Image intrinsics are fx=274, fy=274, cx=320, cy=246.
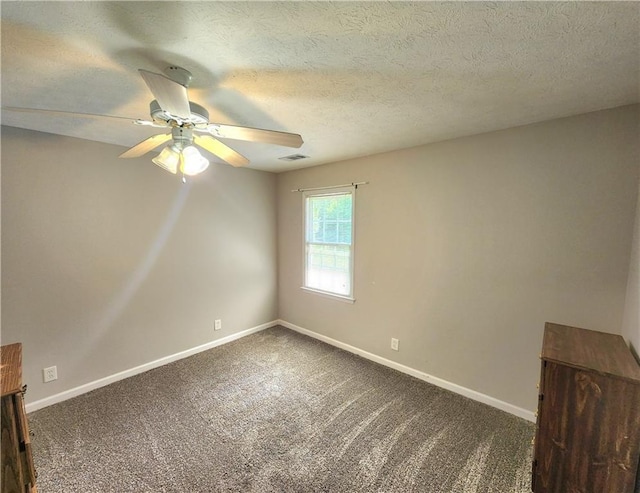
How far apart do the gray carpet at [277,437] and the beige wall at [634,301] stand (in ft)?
3.25

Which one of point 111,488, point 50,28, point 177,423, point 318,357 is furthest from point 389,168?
point 111,488

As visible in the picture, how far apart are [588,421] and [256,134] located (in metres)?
2.24

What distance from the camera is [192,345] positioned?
3.28 metres

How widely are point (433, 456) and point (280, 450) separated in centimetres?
103

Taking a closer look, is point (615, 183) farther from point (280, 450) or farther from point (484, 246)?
point (280, 450)

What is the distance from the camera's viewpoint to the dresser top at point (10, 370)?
1144mm

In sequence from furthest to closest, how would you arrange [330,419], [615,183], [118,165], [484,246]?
[118,165]
[484,246]
[330,419]
[615,183]

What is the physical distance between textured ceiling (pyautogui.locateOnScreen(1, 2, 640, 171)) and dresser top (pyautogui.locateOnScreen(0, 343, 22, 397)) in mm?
1426

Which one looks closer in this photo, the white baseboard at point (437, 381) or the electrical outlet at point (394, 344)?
the white baseboard at point (437, 381)

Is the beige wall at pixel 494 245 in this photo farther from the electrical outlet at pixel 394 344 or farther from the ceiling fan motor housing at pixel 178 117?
the ceiling fan motor housing at pixel 178 117

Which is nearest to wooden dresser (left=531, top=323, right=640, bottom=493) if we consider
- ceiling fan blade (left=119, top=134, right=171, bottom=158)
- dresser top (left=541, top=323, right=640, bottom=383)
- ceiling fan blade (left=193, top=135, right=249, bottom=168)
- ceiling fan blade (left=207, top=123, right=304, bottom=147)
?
dresser top (left=541, top=323, right=640, bottom=383)

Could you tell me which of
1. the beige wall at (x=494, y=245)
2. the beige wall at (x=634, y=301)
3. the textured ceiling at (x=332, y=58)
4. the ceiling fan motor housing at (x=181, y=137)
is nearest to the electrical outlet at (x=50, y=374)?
the textured ceiling at (x=332, y=58)

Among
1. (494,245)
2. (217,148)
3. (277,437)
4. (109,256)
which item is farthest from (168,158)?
(494,245)

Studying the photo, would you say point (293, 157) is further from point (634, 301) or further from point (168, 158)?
point (634, 301)
